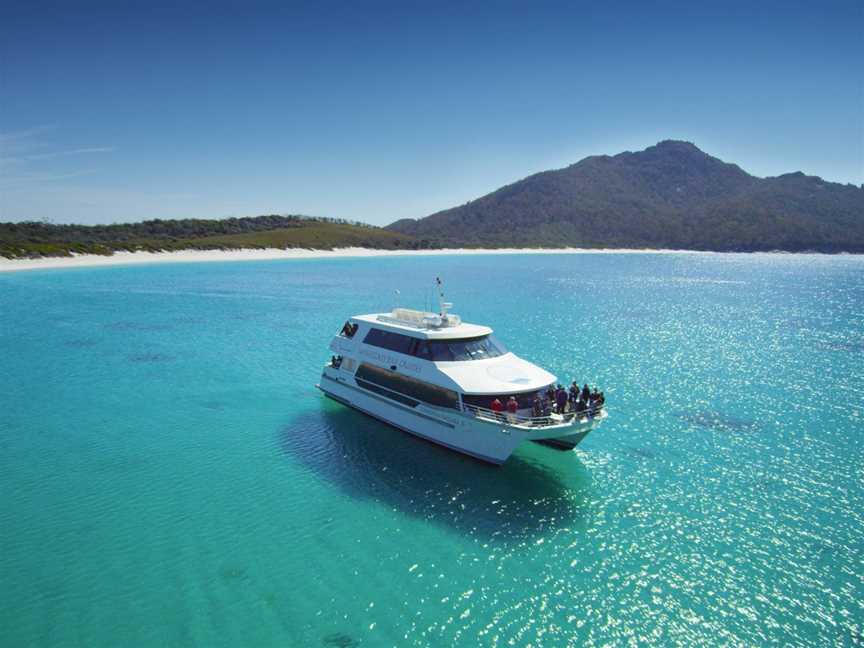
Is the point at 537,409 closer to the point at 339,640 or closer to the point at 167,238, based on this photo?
the point at 339,640

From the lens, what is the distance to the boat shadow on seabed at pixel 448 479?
16.4 meters

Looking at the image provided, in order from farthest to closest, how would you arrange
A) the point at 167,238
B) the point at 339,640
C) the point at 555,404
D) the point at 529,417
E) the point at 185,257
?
1. the point at 167,238
2. the point at 185,257
3. the point at 555,404
4. the point at 529,417
5. the point at 339,640

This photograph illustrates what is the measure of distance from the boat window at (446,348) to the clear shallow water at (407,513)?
13.3 feet

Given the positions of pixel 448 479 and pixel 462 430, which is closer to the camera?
pixel 448 479

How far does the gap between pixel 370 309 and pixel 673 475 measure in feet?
139

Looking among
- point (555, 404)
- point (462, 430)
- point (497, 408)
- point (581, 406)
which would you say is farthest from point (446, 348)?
point (581, 406)

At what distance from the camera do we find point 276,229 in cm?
19912

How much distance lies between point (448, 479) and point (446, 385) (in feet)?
11.8

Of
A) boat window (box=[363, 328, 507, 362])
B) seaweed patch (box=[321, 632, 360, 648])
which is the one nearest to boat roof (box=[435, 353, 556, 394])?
boat window (box=[363, 328, 507, 362])

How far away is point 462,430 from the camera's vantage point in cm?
1967

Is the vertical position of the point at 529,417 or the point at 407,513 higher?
the point at 529,417

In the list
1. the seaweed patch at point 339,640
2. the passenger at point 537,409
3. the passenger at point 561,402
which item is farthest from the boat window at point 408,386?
the seaweed patch at point 339,640

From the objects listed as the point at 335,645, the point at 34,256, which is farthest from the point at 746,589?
the point at 34,256

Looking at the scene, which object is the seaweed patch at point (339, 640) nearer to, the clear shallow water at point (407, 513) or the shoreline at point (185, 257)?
the clear shallow water at point (407, 513)
